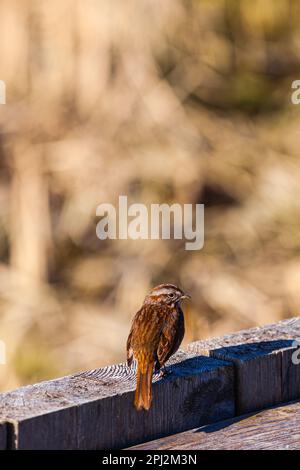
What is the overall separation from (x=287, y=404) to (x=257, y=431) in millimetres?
186

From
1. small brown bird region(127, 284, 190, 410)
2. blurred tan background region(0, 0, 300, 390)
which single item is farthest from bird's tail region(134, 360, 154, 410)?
blurred tan background region(0, 0, 300, 390)

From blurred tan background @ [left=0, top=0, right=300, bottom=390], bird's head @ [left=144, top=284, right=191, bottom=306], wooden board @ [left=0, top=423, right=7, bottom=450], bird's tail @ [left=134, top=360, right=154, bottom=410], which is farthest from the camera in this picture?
blurred tan background @ [left=0, top=0, right=300, bottom=390]

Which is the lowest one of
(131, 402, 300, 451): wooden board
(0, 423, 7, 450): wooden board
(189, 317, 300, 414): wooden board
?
(0, 423, 7, 450): wooden board

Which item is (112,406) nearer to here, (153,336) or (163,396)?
(163,396)

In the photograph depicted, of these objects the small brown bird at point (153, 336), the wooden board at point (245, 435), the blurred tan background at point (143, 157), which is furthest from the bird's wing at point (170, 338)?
the blurred tan background at point (143, 157)

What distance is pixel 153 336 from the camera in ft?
7.30

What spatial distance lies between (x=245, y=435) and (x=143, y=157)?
2.94 m

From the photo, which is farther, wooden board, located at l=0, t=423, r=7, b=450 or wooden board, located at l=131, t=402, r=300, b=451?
wooden board, located at l=131, t=402, r=300, b=451

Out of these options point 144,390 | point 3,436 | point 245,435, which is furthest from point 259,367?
point 3,436

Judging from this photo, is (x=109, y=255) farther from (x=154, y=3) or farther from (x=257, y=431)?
(x=257, y=431)

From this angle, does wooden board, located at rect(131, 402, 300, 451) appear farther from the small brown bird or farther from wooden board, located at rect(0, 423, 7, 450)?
wooden board, located at rect(0, 423, 7, 450)

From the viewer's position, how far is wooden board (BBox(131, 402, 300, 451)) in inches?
81.3

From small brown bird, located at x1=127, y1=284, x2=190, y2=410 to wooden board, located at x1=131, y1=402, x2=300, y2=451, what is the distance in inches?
4.3

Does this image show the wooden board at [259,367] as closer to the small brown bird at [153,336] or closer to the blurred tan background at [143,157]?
the small brown bird at [153,336]
